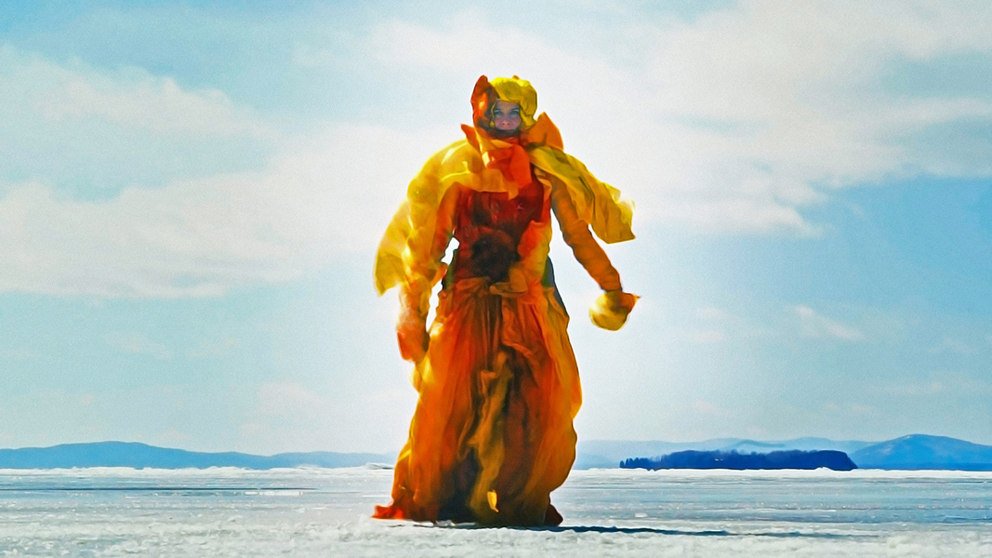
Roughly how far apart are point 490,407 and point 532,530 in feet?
2.53

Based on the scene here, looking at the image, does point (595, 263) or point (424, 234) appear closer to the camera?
point (424, 234)

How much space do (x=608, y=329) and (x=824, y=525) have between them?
4.50ft

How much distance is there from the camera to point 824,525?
232 inches

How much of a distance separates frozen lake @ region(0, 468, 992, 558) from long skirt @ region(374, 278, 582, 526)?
0.88 feet

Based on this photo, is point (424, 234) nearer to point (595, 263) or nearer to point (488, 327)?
point (488, 327)

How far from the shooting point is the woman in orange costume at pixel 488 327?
20.1 ft

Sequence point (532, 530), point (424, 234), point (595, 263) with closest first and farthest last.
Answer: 1. point (532, 530)
2. point (424, 234)
3. point (595, 263)

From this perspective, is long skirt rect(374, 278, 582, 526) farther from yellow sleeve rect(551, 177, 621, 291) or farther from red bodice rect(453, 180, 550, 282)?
yellow sleeve rect(551, 177, 621, 291)

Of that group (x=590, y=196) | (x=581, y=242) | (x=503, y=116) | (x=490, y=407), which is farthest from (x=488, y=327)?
(x=503, y=116)

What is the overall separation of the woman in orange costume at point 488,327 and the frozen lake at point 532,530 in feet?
0.97

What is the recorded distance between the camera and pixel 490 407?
6.12 meters

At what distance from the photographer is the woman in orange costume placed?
612 cm

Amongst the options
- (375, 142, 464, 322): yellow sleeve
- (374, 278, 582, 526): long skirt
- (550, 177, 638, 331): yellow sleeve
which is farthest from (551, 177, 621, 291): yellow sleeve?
(375, 142, 464, 322): yellow sleeve

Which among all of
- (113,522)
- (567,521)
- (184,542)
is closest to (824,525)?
(567,521)
